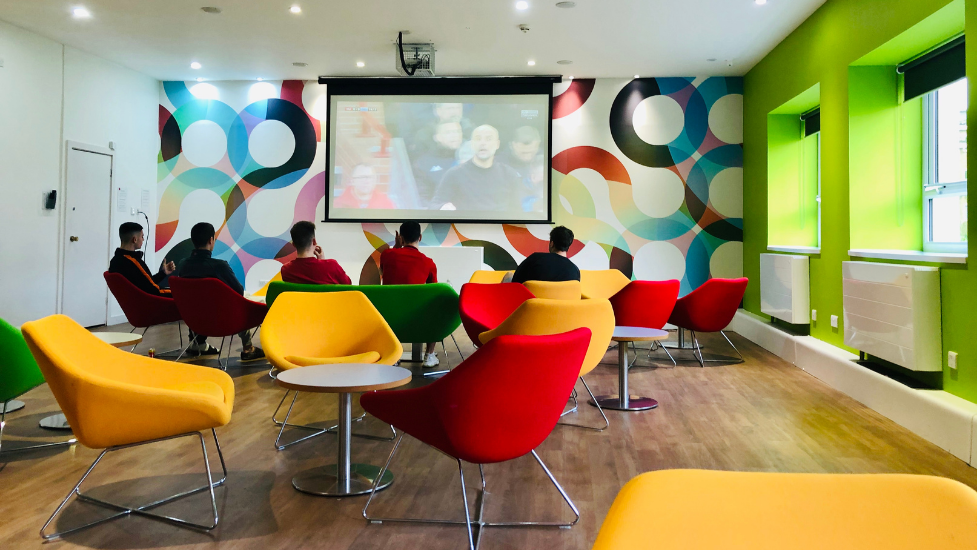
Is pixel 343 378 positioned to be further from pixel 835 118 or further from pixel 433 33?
pixel 433 33

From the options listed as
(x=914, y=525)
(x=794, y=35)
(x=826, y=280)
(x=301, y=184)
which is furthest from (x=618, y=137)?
(x=914, y=525)

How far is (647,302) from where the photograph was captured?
541cm

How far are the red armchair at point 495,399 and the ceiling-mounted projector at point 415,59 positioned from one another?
565 cm

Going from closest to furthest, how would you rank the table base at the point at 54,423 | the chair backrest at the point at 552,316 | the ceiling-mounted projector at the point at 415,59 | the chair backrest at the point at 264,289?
the chair backrest at the point at 552,316
the table base at the point at 54,423
the chair backrest at the point at 264,289
the ceiling-mounted projector at the point at 415,59

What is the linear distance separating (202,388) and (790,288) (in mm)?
5315

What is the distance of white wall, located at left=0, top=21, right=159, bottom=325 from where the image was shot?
260 inches

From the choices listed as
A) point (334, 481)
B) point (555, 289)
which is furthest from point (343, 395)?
point (555, 289)

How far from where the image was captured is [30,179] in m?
6.88

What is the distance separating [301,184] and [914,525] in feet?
28.5

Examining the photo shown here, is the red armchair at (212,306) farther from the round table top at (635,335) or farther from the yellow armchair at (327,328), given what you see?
the round table top at (635,335)

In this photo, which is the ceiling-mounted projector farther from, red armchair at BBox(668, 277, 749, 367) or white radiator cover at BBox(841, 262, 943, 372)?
white radiator cover at BBox(841, 262, 943, 372)

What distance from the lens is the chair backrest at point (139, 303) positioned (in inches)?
218

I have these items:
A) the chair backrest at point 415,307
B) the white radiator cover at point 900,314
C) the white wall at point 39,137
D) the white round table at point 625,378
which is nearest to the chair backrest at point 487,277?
the chair backrest at point 415,307

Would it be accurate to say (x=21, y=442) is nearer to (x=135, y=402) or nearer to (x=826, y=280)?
(x=135, y=402)
